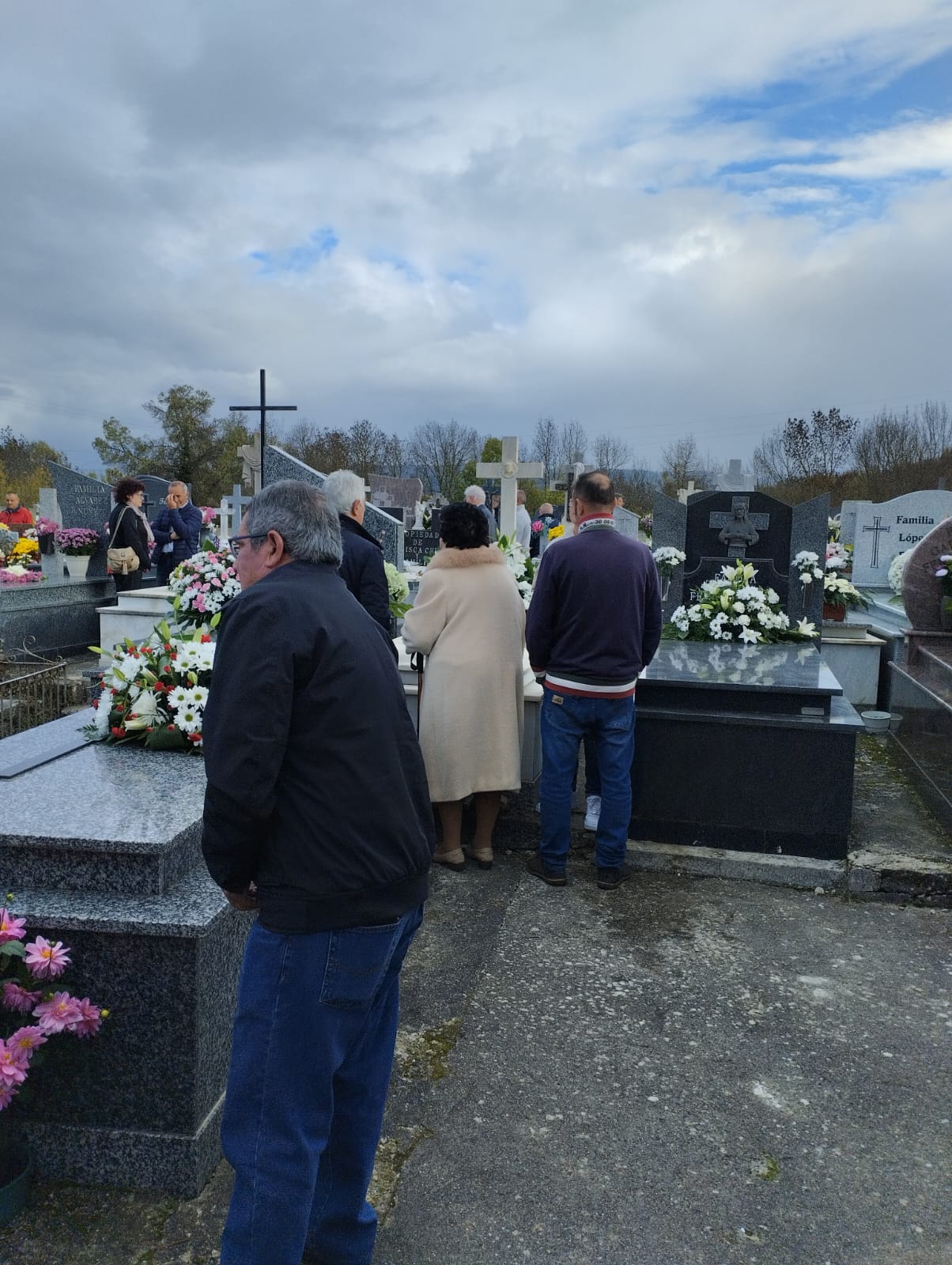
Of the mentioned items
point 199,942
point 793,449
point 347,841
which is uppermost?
point 793,449

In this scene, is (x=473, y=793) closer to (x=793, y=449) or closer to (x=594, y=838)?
(x=594, y=838)

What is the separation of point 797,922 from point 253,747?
128 inches

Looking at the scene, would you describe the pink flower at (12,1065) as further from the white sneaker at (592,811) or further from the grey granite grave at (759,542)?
the grey granite grave at (759,542)

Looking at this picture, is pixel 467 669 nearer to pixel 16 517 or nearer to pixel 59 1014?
pixel 59 1014

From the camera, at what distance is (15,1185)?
2451 mm

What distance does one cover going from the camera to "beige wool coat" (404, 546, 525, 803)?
484cm

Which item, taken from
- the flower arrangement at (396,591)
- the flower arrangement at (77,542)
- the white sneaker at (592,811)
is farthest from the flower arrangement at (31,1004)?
the flower arrangement at (77,542)

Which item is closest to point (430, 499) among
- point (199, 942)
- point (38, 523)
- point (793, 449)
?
point (793, 449)

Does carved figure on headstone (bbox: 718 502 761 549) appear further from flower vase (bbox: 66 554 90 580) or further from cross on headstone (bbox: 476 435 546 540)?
flower vase (bbox: 66 554 90 580)

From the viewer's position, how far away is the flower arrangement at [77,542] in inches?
448

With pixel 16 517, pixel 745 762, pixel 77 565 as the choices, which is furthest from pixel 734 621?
pixel 16 517

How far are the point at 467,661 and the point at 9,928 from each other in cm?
273

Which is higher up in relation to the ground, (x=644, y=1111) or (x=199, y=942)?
(x=199, y=942)

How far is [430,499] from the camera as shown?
39062 millimetres
